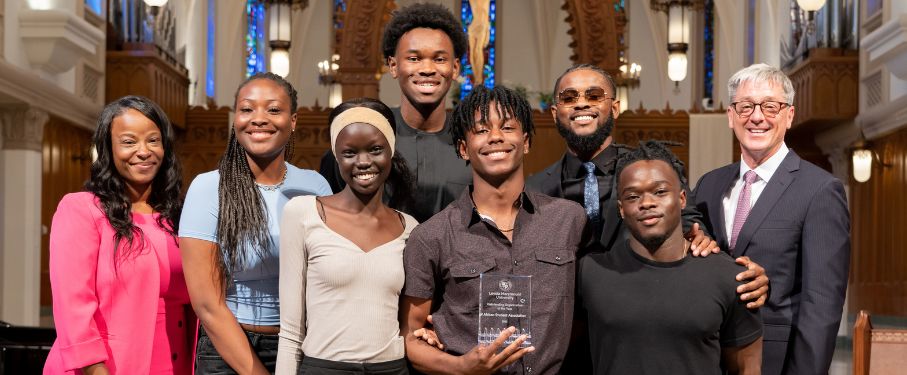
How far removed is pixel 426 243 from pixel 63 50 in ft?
27.6

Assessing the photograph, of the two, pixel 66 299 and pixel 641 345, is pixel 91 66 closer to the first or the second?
pixel 66 299

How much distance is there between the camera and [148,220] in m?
3.23

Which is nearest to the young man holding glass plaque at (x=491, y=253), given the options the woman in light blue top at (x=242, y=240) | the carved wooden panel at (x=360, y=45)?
the woman in light blue top at (x=242, y=240)

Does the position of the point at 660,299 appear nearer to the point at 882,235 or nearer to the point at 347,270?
A: the point at 347,270

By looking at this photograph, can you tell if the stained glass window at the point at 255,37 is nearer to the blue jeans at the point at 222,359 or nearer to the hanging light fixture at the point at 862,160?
the hanging light fixture at the point at 862,160

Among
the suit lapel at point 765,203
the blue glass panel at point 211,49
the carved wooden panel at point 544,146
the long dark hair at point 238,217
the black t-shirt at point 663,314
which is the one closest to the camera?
the black t-shirt at point 663,314

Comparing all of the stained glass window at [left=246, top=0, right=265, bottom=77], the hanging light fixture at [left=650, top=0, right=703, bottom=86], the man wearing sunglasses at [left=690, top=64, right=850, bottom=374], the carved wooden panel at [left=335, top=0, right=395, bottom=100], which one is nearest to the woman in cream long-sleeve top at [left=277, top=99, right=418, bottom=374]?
the man wearing sunglasses at [left=690, top=64, right=850, bottom=374]

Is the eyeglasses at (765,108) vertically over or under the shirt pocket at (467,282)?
over

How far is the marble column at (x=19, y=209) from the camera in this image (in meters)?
10.2

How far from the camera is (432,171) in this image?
3385 millimetres

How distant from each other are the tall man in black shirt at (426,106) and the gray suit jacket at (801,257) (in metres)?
0.79

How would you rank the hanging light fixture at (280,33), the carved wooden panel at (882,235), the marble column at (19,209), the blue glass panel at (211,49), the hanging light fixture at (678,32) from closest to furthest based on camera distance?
the marble column at (19,209), the carved wooden panel at (882,235), the hanging light fixture at (678,32), the hanging light fixture at (280,33), the blue glass panel at (211,49)

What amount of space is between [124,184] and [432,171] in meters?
0.95

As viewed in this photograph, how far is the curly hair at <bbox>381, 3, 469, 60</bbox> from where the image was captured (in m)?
3.45
